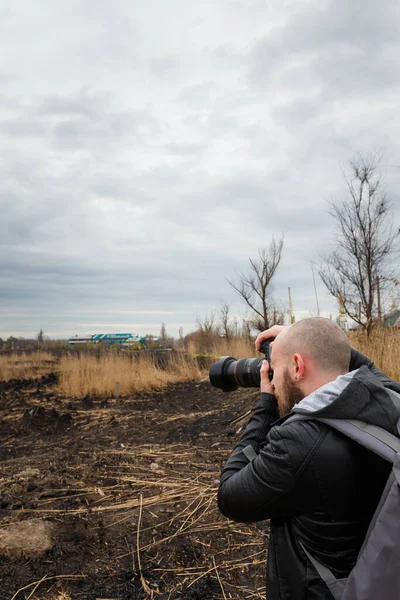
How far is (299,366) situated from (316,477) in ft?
1.01

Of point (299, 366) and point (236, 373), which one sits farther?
point (236, 373)

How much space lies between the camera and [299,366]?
1.40m

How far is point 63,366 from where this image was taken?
12.5 m

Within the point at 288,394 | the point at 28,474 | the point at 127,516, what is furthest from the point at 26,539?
the point at 288,394

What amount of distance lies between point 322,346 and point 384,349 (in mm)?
5092

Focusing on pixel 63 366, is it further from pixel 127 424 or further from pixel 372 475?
pixel 372 475

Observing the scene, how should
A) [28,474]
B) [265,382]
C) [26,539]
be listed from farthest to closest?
[28,474] → [26,539] → [265,382]

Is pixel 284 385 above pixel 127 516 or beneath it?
above

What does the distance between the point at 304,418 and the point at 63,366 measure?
11.9 metres

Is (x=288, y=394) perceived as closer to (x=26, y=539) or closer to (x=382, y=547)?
(x=382, y=547)

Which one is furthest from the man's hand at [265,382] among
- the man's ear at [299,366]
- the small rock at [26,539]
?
the small rock at [26,539]

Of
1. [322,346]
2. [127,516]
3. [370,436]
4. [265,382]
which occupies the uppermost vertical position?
[322,346]

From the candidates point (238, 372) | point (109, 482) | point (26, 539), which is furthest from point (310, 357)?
point (109, 482)

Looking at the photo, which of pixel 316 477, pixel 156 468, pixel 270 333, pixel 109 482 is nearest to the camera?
pixel 316 477
